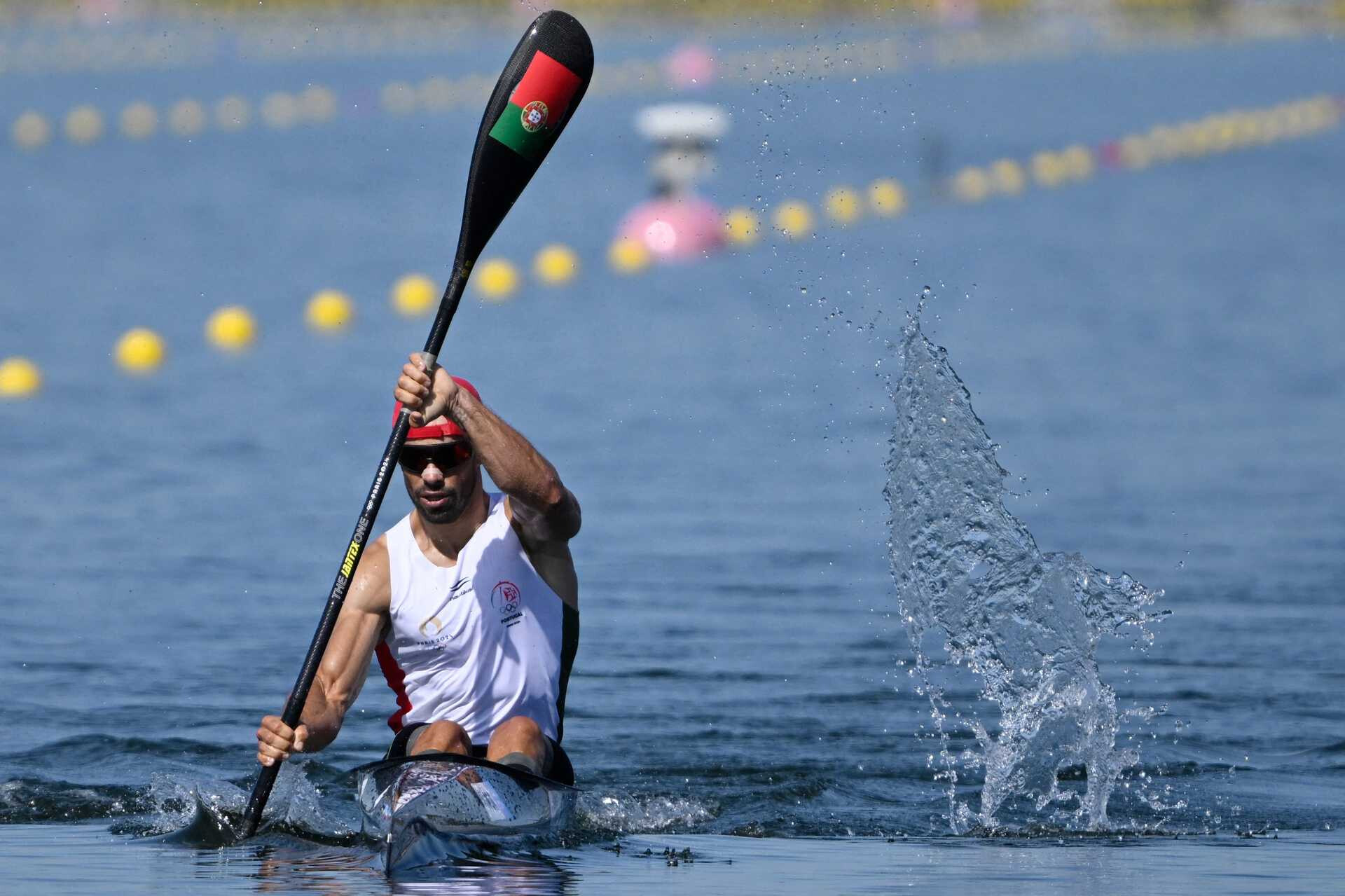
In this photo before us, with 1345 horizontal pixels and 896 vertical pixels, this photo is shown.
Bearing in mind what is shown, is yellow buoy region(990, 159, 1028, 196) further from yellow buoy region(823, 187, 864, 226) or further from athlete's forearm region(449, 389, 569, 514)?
athlete's forearm region(449, 389, 569, 514)

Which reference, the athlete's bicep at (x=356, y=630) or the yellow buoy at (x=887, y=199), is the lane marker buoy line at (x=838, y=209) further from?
the athlete's bicep at (x=356, y=630)

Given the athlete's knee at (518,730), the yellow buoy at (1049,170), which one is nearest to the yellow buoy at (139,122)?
the yellow buoy at (1049,170)

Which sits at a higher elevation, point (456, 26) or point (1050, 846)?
point (456, 26)

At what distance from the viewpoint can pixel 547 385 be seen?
17078 mm

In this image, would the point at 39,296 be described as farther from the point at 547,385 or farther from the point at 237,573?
the point at 237,573

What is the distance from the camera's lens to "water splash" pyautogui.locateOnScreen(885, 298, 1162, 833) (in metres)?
8.23

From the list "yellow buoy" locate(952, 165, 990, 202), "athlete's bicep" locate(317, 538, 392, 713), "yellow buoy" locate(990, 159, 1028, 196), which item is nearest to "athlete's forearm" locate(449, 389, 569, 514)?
"athlete's bicep" locate(317, 538, 392, 713)

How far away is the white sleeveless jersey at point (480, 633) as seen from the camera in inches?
273

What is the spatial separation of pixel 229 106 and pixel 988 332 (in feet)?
93.8

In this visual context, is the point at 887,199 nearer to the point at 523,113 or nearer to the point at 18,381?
the point at 18,381

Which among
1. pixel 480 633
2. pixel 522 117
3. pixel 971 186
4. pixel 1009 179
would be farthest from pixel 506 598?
pixel 1009 179

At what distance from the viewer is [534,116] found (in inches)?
298

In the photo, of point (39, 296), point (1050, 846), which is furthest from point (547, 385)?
point (1050, 846)

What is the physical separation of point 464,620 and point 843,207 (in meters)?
21.8
